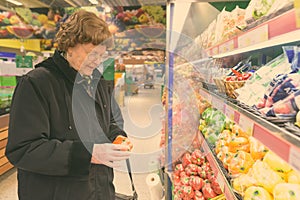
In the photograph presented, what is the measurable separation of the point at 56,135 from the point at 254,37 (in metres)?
0.90

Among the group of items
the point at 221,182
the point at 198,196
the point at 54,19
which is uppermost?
the point at 54,19

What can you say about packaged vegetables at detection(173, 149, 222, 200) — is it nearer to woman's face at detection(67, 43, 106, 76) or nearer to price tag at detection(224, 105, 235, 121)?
price tag at detection(224, 105, 235, 121)

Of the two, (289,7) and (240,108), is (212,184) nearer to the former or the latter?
(240,108)

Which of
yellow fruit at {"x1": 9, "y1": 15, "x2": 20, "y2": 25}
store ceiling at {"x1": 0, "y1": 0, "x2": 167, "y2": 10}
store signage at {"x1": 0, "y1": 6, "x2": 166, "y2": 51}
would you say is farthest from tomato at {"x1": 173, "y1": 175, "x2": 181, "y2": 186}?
yellow fruit at {"x1": 9, "y1": 15, "x2": 20, "y2": 25}

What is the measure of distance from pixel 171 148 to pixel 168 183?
368mm

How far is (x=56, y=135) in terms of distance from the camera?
3.85 feet

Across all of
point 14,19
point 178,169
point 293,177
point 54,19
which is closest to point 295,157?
point 293,177

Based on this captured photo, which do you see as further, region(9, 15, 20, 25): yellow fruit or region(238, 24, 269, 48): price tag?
region(9, 15, 20, 25): yellow fruit

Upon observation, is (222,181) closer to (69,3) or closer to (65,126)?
(65,126)

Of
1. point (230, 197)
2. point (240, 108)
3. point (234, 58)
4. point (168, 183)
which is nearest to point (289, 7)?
point (240, 108)

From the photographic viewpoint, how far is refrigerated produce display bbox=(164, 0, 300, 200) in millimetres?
695

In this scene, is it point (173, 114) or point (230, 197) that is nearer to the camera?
point (230, 197)

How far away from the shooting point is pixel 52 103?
114cm

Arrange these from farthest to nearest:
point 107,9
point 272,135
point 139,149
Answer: point 107,9, point 139,149, point 272,135
